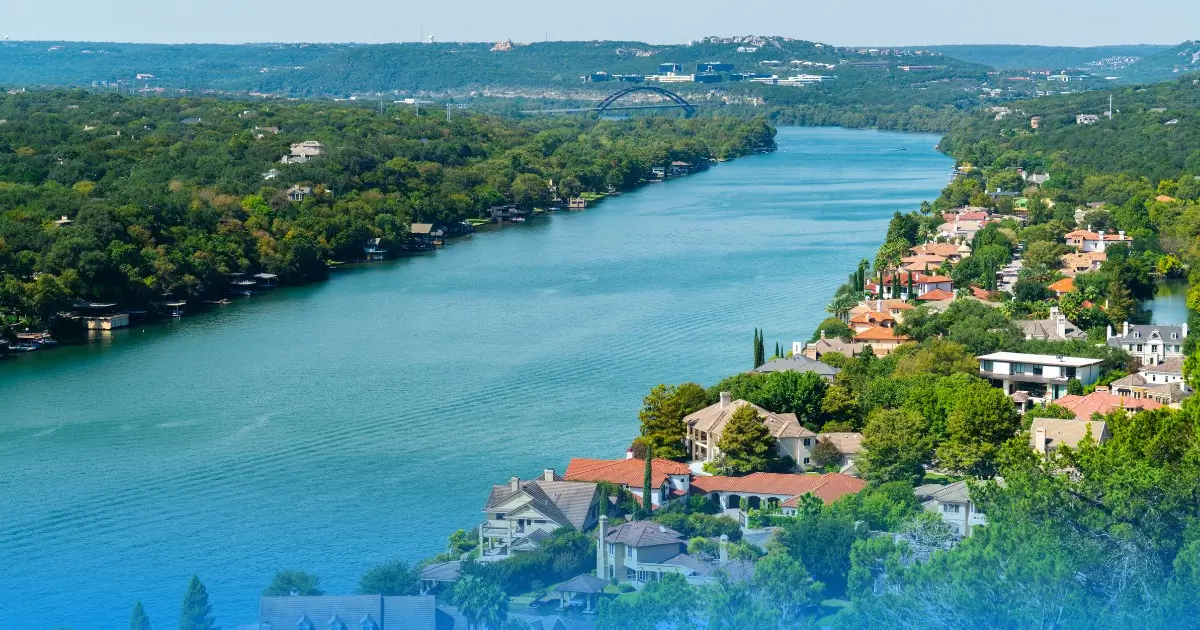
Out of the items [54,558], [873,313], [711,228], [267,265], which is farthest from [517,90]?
[54,558]

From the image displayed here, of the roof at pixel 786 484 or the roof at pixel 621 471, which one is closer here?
the roof at pixel 786 484

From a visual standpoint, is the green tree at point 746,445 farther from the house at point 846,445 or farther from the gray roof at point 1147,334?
the gray roof at point 1147,334

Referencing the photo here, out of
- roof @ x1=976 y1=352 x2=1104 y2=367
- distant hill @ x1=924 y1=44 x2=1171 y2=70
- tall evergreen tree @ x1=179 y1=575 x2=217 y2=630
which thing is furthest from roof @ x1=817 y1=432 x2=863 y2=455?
distant hill @ x1=924 y1=44 x2=1171 y2=70

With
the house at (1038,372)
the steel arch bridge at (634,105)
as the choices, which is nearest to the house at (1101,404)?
the house at (1038,372)

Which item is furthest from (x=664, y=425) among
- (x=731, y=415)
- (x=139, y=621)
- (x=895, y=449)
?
(x=139, y=621)

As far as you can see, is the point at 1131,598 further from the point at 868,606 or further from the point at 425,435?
the point at 425,435

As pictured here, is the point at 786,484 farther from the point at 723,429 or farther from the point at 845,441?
the point at 845,441
